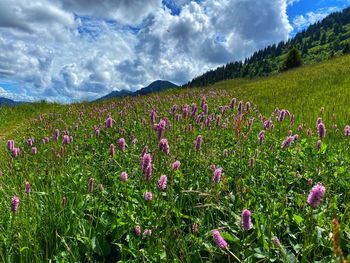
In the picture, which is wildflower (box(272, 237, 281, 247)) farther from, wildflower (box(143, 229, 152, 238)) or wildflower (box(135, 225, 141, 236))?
wildflower (box(135, 225, 141, 236))

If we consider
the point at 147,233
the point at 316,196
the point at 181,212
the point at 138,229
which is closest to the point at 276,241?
the point at 316,196

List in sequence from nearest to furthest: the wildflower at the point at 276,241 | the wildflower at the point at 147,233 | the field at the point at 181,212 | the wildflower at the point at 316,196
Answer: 1. the wildflower at the point at 316,196
2. the wildflower at the point at 276,241
3. the field at the point at 181,212
4. the wildflower at the point at 147,233

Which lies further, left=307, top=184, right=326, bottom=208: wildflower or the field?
the field

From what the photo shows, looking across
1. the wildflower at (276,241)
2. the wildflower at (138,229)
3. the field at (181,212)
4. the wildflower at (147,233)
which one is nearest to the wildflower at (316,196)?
the field at (181,212)

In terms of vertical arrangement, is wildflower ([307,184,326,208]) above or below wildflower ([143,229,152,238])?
above

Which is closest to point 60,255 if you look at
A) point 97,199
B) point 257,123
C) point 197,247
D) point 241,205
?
point 97,199

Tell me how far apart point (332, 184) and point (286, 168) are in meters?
0.72

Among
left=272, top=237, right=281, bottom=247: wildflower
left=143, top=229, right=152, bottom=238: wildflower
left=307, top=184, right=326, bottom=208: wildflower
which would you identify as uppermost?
left=307, top=184, right=326, bottom=208: wildflower

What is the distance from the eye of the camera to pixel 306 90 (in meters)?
15.4

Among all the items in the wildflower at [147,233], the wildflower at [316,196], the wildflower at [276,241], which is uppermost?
the wildflower at [316,196]

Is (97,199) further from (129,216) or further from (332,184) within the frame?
(332,184)

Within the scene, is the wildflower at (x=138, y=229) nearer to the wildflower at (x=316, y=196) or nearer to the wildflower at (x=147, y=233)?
the wildflower at (x=147, y=233)

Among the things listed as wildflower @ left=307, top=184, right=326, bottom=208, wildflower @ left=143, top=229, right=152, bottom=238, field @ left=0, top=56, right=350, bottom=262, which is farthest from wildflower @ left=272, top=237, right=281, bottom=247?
wildflower @ left=143, top=229, right=152, bottom=238

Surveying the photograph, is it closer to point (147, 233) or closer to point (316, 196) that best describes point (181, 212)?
point (147, 233)
